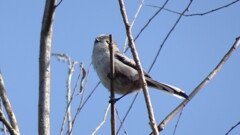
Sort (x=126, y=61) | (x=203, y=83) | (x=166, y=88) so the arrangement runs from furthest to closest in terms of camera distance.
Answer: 1. (x=126, y=61)
2. (x=166, y=88)
3. (x=203, y=83)

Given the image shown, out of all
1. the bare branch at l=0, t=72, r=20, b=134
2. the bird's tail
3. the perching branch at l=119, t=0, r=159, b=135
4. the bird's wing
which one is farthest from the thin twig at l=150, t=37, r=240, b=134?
the bird's wing

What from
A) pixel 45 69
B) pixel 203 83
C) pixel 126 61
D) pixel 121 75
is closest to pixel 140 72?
pixel 203 83

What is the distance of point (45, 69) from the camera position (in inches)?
120

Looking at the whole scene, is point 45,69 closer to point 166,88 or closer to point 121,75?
point 166,88

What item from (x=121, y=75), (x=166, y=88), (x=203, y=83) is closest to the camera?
(x=203, y=83)

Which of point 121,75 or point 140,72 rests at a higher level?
point 140,72

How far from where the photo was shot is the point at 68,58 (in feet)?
13.7

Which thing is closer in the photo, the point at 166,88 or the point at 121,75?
the point at 166,88

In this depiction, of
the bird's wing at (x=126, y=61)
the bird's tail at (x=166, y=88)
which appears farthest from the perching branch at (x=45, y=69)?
the bird's wing at (x=126, y=61)

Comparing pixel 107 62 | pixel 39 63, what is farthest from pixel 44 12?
pixel 107 62

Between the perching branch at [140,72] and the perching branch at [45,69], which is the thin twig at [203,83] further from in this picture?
the perching branch at [45,69]

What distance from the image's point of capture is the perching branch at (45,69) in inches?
111

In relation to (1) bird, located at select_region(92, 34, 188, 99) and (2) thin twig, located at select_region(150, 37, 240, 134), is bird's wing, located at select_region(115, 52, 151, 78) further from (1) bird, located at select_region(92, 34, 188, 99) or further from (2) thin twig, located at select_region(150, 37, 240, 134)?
(2) thin twig, located at select_region(150, 37, 240, 134)

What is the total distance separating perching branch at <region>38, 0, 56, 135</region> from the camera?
282 cm
